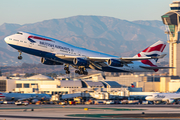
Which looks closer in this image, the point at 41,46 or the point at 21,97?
the point at 41,46

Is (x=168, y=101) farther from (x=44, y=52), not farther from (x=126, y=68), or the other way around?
(x=44, y=52)

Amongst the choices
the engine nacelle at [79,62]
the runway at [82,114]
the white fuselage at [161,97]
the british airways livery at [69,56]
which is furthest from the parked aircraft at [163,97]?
the engine nacelle at [79,62]

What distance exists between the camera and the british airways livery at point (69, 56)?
8731 centimetres

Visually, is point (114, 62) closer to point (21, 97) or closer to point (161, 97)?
point (21, 97)

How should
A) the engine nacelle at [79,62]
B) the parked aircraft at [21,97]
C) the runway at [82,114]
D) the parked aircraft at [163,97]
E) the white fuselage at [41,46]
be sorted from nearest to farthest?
the white fuselage at [41,46], the engine nacelle at [79,62], the runway at [82,114], the parked aircraft at [21,97], the parked aircraft at [163,97]

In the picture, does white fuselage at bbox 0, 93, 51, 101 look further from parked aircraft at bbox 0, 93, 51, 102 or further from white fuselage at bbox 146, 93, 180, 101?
white fuselage at bbox 146, 93, 180, 101

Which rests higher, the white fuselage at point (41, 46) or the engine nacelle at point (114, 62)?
the white fuselage at point (41, 46)

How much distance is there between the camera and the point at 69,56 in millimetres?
90188

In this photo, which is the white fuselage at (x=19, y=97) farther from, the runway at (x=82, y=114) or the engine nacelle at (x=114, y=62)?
the engine nacelle at (x=114, y=62)

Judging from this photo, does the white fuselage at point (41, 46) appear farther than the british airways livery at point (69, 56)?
No

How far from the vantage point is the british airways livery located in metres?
87.3

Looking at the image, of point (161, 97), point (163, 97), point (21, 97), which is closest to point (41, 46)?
point (21, 97)

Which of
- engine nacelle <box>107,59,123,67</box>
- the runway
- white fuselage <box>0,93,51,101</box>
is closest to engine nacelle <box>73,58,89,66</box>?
engine nacelle <box>107,59,123,67</box>

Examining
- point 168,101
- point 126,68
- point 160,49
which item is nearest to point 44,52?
point 126,68
